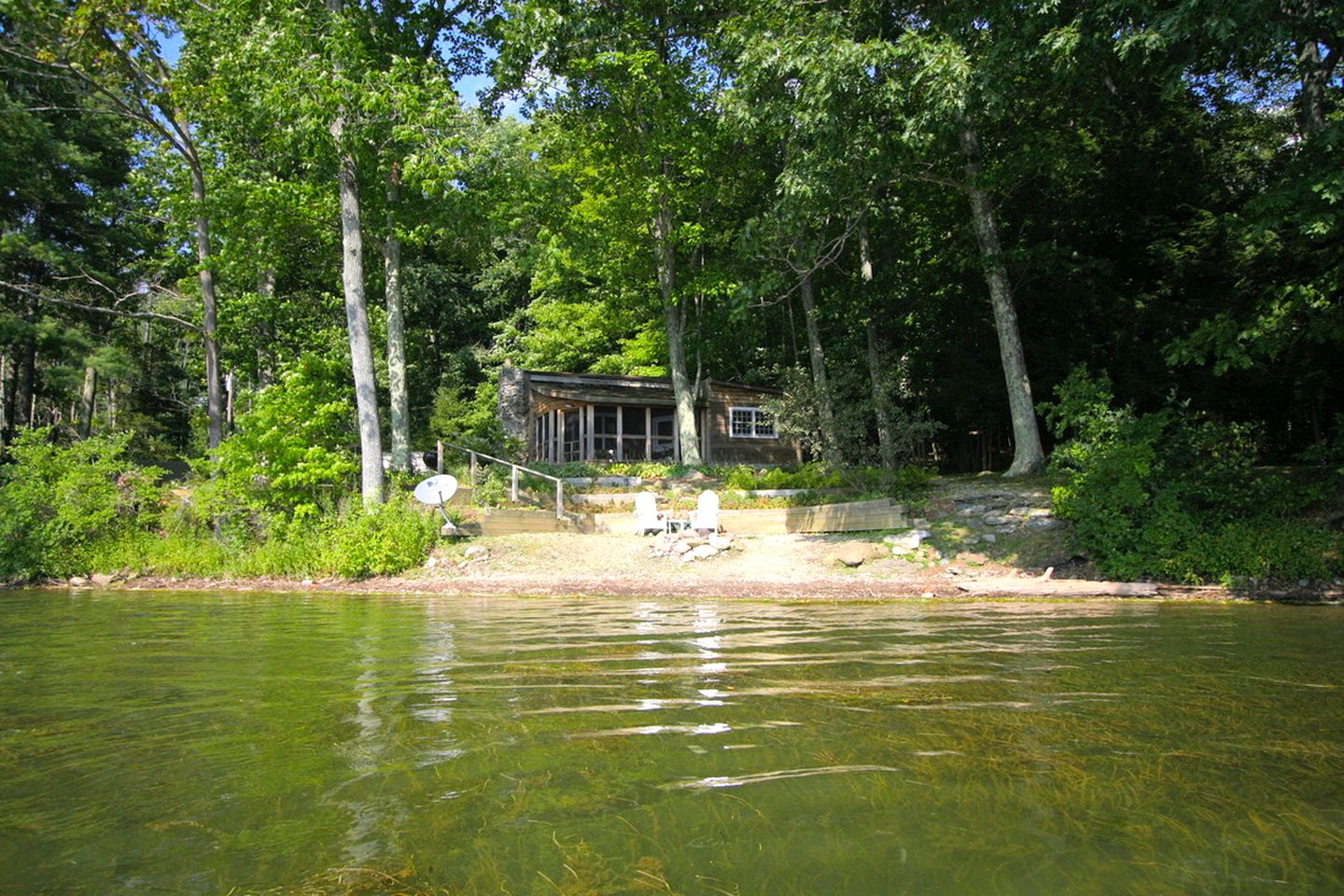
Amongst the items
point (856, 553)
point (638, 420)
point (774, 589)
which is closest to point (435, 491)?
point (774, 589)

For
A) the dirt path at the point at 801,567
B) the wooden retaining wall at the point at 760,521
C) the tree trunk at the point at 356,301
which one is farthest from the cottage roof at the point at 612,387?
the dirt path at the point at 801,567

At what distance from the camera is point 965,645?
5738 millimetres

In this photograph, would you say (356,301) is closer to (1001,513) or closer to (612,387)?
(612,387)

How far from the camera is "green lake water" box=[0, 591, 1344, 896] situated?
2.04 metres

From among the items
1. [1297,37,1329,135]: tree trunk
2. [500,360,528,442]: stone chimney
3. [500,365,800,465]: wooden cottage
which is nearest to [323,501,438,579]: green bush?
[500,365,800,465]: wooden cottage

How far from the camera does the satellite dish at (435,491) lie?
50.3 ft

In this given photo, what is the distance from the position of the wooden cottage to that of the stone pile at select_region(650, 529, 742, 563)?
42.9 feet

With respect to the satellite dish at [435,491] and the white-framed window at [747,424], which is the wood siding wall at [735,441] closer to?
the white-framed window at [747,424]

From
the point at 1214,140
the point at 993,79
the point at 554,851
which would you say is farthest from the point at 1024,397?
the point at 554,851

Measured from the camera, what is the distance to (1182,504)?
456 inches

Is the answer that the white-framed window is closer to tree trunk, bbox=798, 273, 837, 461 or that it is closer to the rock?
tree trunk, bbox=798, 273, 837, 461

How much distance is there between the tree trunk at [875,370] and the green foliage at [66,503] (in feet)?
57.9

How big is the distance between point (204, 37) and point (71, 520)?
11.4m

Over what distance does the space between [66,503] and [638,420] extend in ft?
61.6
